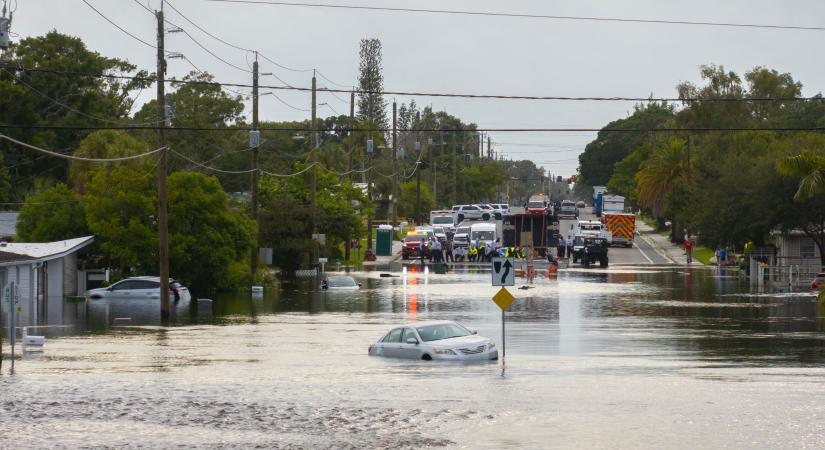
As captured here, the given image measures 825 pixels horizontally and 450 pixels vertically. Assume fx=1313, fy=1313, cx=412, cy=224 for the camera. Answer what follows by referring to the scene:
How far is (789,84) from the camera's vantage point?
482ft

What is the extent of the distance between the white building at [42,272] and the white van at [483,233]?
3952 cm

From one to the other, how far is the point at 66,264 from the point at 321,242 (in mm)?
22050

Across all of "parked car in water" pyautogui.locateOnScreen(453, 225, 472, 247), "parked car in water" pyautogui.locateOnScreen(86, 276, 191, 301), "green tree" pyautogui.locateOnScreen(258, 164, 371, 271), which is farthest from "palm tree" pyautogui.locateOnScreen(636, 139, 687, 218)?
"parked car in water" pyautogui.locateOnScreen(86, 276, 191, 301)

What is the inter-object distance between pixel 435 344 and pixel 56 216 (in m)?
38.8

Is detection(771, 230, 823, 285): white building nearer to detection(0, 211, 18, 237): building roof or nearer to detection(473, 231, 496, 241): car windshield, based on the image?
detection(473, 231, 496, 241): car windshield

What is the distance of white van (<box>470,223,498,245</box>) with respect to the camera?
98.5 m

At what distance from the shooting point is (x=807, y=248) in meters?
80.1

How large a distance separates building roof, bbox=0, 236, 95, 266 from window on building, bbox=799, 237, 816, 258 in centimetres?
4259

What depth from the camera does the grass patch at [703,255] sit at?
95475 millimetres

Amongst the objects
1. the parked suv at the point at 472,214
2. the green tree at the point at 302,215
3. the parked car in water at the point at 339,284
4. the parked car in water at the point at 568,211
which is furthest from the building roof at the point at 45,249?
the parked car in water at the point at 568,211

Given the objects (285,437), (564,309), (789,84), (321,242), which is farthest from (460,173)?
(285,437)

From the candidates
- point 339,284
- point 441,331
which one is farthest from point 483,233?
point 441,331

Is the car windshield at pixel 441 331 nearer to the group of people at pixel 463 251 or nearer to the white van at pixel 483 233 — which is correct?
the group of people at pixel 463 251

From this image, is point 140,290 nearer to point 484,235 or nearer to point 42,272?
point 42,272
